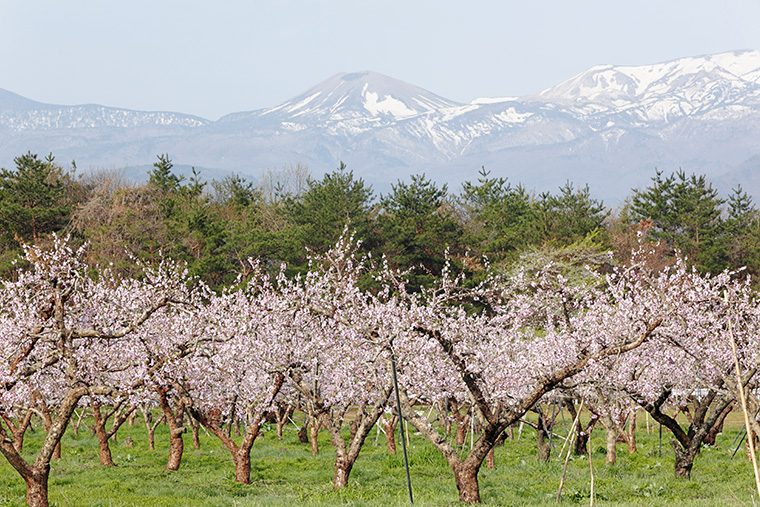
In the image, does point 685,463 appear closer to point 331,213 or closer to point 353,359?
point 353,359

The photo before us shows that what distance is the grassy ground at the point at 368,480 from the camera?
21125mm

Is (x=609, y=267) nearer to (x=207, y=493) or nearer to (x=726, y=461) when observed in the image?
(x=726, y=461)

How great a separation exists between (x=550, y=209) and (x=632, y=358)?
5631 cm

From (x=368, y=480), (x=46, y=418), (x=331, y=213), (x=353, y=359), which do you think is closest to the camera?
(x=353, y=359)

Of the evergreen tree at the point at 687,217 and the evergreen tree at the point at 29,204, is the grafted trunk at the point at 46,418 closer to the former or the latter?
the evergreen tree at the point at 29,204

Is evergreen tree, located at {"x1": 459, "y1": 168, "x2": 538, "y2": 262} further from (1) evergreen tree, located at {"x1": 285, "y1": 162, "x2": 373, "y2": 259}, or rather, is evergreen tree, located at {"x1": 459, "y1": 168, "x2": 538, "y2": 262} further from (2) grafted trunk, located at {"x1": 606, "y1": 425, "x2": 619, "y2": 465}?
(2) grafted trunk, located at {"x1": 606, "y1": 425, "x2": 619, "y2": 465}

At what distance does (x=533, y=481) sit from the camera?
1000 inches

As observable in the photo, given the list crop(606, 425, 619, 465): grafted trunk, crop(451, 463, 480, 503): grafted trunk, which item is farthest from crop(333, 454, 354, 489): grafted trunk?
crop(606, 425, 619, 465): grafted trunk

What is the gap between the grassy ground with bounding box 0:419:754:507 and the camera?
69.3ft

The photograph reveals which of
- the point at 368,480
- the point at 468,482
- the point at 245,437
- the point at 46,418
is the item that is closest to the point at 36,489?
the point at 245,437

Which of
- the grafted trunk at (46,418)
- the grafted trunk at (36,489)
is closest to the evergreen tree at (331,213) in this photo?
the grafted trunk at (46,418)

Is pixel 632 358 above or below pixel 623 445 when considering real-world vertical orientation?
above

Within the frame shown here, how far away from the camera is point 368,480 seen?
26203mm

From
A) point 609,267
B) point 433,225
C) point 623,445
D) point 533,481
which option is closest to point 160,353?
point 533,481
